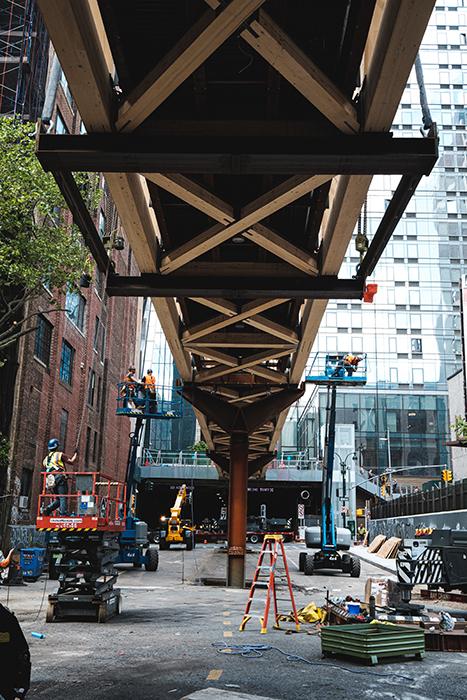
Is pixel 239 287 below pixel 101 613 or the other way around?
the other way around

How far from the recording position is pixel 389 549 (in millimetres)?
38125

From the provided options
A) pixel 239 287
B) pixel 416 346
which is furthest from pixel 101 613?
pixel 416 346

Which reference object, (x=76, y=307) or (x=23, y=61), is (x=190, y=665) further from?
(x=76, y=307)

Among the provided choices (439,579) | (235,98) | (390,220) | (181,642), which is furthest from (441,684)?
(439,579)

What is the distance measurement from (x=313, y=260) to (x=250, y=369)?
7.63 m

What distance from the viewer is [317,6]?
286 inches

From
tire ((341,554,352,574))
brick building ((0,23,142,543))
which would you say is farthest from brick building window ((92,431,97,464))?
tire ((341,554,352,574))

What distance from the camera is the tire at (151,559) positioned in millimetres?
27406

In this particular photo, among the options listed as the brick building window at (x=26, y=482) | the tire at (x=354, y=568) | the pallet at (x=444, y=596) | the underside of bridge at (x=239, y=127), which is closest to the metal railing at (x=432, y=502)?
the tire at (x=354, y=568)

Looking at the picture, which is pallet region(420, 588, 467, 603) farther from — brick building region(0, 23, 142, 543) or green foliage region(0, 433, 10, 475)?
green foliage region(0, 433, 10, 475)

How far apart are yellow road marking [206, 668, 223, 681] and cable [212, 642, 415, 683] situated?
1019mm

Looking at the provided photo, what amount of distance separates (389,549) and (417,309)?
5377 centimetres

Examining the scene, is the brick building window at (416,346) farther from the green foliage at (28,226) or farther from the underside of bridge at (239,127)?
the underside of bridge at (239,127)

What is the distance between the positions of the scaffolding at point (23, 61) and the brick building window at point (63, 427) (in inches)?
550
